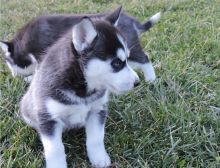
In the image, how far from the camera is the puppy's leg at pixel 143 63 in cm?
487

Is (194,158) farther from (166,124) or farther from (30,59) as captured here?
(30,59)

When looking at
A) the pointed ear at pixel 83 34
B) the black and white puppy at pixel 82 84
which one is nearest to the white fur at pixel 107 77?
the black and white puppy at pixel 82 84

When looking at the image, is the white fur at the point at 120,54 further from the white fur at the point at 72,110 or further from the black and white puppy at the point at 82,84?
the white fur at the point at 72,110

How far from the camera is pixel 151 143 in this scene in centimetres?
371

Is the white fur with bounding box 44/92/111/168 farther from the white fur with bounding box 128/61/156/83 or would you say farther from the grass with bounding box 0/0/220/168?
the white fur with bounding box 128/61/156/83

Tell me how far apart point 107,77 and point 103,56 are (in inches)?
6.4

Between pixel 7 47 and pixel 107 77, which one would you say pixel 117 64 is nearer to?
pixel 107 77

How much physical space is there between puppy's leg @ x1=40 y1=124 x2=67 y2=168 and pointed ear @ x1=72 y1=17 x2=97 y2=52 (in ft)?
2.23

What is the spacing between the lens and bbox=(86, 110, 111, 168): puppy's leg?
3.51 metres

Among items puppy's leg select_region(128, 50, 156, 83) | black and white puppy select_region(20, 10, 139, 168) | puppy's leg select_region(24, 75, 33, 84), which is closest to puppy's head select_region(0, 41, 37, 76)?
puppy's leg select_region(24, 75, 33, 84)

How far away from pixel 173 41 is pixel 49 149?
2949 millimetres

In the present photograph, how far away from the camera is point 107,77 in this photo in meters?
3.22

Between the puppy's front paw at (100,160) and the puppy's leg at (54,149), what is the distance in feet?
0.86

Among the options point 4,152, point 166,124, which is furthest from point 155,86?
point 4,152
